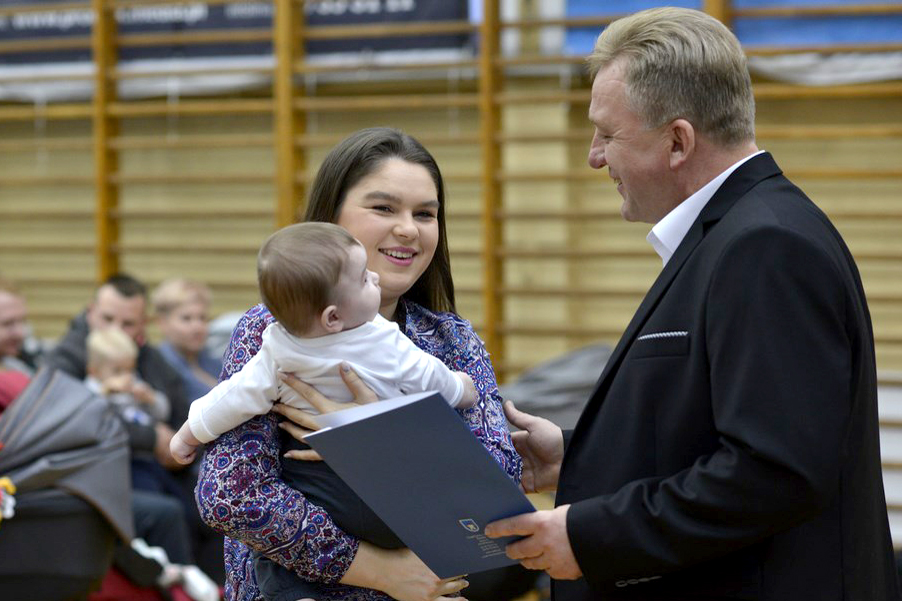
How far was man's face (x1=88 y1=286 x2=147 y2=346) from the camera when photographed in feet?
16.6

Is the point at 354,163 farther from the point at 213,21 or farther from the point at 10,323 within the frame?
the point at 213,21

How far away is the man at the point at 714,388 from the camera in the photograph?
1.44 metres

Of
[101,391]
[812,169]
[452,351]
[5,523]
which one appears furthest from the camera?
[812,169]

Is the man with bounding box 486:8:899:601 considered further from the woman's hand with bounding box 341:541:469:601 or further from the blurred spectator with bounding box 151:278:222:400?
the blurred spectator with bounding box 151:278:222:400

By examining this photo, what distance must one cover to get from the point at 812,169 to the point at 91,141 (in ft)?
13.2

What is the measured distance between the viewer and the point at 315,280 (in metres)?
1.60

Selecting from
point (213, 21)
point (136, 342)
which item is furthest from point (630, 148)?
point (213, 21)

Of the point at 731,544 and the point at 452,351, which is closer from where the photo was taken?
the point at 731,544

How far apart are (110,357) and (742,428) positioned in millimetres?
3667

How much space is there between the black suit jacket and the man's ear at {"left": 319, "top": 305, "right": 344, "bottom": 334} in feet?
1.30

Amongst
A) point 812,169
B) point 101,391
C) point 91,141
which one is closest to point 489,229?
point 812,169

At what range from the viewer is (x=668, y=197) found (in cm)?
169

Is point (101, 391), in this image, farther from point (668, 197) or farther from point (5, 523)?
point (668, 197)

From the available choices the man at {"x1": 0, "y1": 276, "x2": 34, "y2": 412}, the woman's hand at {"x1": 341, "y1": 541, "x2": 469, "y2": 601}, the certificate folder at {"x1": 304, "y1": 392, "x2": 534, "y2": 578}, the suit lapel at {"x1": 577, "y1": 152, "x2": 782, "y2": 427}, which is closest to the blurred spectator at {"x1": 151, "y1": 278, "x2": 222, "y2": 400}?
the man at {"x1": 0, "y1": 276, "x2": 34, "y2": 412}
